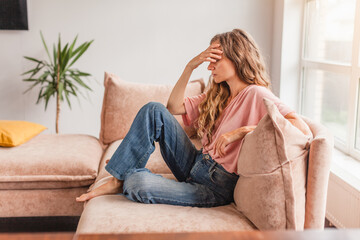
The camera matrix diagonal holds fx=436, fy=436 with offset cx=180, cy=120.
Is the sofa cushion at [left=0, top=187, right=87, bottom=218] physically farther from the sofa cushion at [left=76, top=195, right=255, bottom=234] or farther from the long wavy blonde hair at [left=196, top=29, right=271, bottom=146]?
the long wavy blonde hair at [left=196, top=29, right=271, bottom=146]

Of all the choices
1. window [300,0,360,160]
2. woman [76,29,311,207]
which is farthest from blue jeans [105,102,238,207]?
window [300,0,360,160]

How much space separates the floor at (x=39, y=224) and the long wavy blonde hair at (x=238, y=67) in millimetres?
1090

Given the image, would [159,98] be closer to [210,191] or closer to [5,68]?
[210,191]

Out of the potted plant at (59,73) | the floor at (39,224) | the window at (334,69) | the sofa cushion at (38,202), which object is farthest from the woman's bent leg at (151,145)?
the potted plant at (59,73)

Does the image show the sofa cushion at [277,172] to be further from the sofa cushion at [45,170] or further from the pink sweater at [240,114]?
the sofa cushion at [45,170]

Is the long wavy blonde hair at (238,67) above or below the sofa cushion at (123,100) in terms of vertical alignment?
above

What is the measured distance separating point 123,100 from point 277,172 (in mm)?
1632

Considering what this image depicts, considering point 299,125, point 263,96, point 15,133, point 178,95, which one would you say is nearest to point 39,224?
point 15,133

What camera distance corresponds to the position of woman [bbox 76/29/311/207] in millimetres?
1750

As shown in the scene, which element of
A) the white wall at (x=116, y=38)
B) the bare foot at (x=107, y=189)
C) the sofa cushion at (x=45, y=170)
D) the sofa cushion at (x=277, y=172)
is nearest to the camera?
the sofa cushion at (x=277, y=172)

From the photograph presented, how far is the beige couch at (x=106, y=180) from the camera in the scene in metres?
1.53

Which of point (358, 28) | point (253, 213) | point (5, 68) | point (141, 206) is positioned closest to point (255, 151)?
point (253, 213)

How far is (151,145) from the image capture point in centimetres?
Answer: 193

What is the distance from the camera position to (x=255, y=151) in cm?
151
